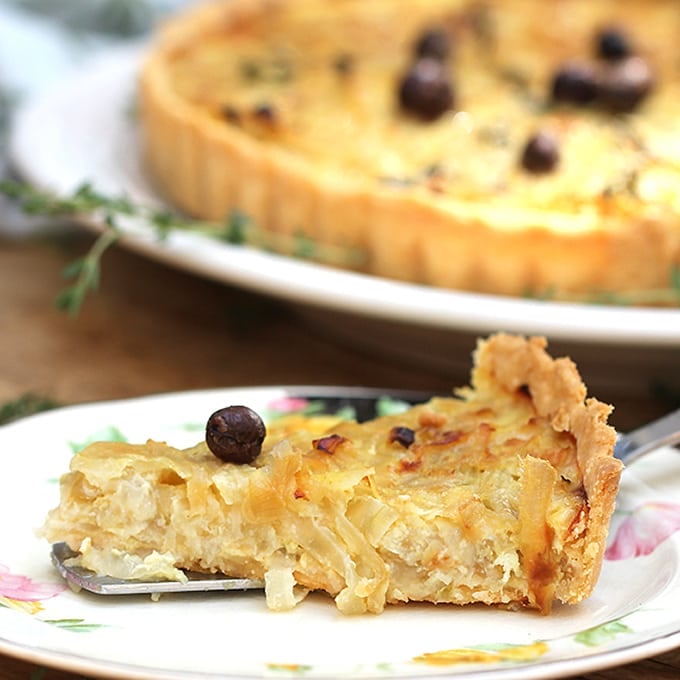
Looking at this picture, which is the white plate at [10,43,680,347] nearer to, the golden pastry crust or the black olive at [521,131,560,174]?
the golden pastry crust

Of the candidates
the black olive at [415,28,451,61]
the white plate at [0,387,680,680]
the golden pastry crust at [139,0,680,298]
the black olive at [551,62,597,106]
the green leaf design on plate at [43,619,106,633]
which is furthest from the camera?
the black olive at [415,28,451,61]

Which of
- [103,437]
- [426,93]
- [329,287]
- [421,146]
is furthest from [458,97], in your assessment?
[103,437]

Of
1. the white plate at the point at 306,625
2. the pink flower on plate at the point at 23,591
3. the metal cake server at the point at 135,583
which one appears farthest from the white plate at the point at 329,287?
the pink flower on plate at the point at 23,591

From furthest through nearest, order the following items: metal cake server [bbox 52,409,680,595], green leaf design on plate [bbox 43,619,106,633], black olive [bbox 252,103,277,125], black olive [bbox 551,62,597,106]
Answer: black olive [bbox 551,62,597,106] → black olive [bbox 252,103,277,125] → metal cake server [bbox 52,409,680,595] → green leaf design on plate [bbox 43,619,106,633]

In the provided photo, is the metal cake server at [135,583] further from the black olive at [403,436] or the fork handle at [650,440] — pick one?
the fork handle at [650,440]

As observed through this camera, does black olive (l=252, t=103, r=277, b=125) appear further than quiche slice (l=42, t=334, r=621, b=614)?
Yes

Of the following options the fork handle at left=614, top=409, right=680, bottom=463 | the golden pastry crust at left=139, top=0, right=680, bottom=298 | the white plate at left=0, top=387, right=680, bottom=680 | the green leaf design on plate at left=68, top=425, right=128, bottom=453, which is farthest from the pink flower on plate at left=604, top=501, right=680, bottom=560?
the golden pastry crust at left=139, top=0, right=680, bottom=298
